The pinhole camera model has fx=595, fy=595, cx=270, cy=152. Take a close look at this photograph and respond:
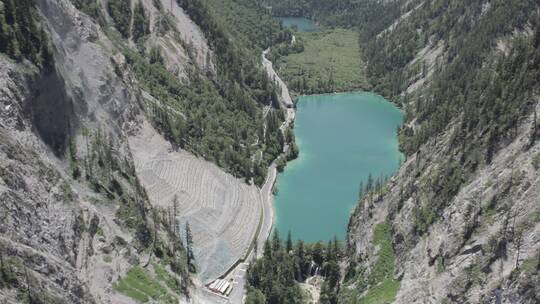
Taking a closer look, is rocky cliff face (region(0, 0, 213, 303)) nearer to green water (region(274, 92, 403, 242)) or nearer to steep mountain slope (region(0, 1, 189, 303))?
steep mountain slope (region(0, 1, 189, 303))

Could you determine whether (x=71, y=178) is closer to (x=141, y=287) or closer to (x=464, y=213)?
(x=141, y=287)

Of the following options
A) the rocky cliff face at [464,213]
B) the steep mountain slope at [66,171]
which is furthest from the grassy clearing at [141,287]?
the rocky cliff face at [464,213]

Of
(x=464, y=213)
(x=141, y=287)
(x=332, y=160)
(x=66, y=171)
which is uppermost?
(x=332, y=160)

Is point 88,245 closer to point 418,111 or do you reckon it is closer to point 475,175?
point 475,175

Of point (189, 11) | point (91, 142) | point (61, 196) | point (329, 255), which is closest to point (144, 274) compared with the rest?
point (61, 196)

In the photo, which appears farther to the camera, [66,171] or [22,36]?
[22,36]

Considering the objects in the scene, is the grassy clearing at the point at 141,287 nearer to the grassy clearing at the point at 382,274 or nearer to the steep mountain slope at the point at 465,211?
the steep mountain slope at the point at 465,211

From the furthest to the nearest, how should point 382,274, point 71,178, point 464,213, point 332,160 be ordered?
1. point 332,160
2. point 382,274
3. point 71,178
4. point 464,213

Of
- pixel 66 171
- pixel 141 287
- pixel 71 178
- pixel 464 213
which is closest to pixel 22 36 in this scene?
pixel 66 171
